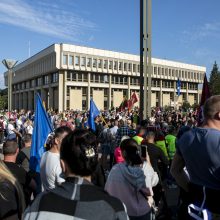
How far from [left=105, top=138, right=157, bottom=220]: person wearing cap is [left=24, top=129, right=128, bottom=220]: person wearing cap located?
Answer: 2.02 m

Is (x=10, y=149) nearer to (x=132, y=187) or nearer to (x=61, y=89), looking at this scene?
(x=132, y=187)

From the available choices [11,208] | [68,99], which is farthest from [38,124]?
[68,99]

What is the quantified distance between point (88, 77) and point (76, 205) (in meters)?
75.9

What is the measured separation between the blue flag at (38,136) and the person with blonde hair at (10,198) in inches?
137

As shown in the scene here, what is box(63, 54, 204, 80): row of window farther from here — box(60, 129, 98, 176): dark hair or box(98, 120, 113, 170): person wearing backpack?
box(60, 129, 98, 176): dark hair

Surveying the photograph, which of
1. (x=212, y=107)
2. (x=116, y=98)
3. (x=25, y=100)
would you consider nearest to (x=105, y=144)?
(x=212, y=107)

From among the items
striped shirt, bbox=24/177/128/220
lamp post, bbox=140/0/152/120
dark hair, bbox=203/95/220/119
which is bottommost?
striped shirt, bbox=24/177/128/220

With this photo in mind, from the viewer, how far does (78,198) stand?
2.02 meters

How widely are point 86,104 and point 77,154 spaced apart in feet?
248

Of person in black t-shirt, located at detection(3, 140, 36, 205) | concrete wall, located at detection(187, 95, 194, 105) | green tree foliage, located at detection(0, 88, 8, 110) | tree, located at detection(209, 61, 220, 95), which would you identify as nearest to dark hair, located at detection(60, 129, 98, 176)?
person in black t-shirt, located at detection(3, 140, 36, 205)

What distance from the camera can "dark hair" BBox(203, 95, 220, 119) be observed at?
3.30m

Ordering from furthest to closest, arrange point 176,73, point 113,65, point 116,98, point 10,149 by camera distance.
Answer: point 176,73, point 116,98, point 113,65, point 10,149

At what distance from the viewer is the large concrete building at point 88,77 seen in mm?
74750

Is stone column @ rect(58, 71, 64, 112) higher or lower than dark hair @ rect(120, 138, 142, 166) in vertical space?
higher
